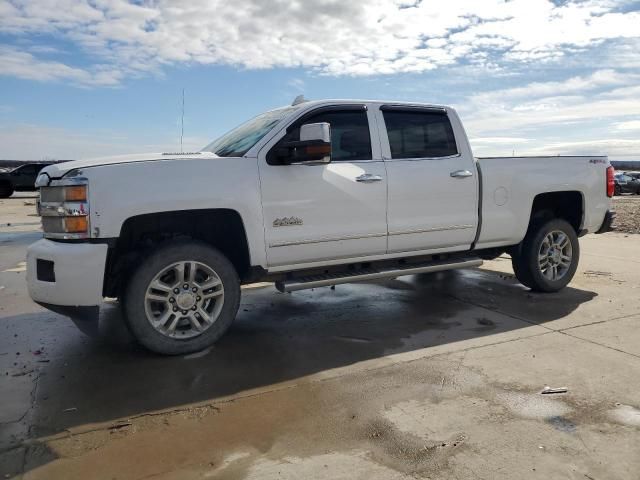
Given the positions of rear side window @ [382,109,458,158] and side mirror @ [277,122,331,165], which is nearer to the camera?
side mirror @ [277,122,331,165]

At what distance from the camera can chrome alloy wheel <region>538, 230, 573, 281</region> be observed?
5973 millimetres

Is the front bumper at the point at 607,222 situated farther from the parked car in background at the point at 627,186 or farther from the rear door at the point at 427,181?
the parked car in background at the point at 627,186

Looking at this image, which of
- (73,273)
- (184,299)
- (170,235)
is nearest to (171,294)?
(184,299)

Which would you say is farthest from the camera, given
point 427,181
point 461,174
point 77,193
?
point 461,174

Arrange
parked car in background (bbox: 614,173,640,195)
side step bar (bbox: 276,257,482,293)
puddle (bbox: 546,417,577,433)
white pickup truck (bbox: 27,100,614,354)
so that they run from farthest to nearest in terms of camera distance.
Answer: parked car in background (bbox: 614,173,640,195)
side step bar (bbox: 276,257,482,293)
white pickup truck (bbox: 27,100,614,354)
puddle (bbox: 546,417,577,433)

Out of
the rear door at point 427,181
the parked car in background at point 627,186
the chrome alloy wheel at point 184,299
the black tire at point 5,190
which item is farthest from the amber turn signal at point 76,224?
the parked car in background at point 627,186

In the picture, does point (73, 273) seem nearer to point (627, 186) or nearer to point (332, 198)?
point (332, 198)

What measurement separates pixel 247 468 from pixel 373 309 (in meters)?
3.08

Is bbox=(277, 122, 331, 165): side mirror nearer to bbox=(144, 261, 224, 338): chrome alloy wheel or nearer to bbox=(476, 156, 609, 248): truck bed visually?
bbox=(144, 261, 224, 338): chrome alloy wheel

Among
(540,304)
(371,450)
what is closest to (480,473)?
(371,450)

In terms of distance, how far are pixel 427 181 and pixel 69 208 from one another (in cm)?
309

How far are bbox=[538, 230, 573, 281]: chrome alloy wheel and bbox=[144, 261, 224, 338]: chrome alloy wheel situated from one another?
3790mm

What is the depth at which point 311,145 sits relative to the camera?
4055 millimetres

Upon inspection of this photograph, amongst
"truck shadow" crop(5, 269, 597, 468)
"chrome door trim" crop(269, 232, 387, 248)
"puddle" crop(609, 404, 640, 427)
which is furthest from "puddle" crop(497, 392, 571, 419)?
"chrome door trim" crop(269, 232, 387, 248)
